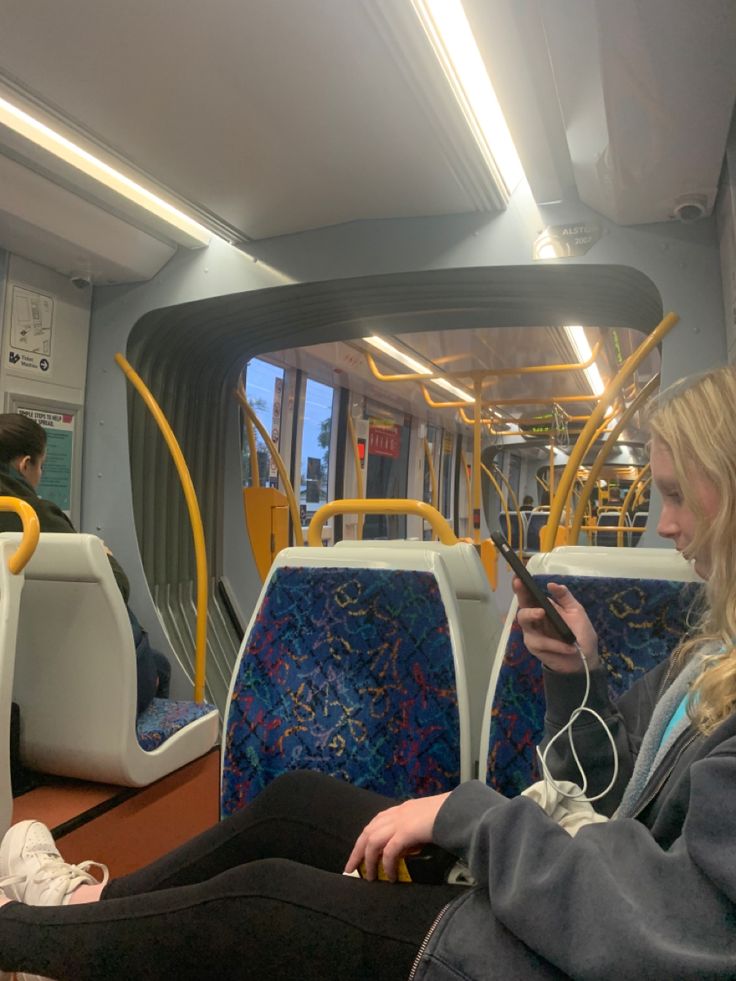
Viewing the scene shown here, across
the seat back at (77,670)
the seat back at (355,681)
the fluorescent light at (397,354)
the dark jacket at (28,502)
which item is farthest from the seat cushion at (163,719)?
the fluorescent light at (397,354)

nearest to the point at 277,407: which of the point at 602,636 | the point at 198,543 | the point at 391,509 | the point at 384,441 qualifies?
the point at 384,441

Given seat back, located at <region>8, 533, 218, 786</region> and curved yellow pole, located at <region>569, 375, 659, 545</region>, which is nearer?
seat back, located at <region>8, 533, 218, 786</region>

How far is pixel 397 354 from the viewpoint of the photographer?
6.20m

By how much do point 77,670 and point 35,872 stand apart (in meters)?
0.80

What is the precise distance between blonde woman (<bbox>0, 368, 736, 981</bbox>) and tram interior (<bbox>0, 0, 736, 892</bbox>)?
1.25 ft

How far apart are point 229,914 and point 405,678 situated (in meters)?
0.78

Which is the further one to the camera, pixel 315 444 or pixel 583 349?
pixel 315 444

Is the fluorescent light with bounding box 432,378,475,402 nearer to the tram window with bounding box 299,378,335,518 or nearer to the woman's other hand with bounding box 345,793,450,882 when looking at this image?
the tram window with bounding box 299,378,335,518

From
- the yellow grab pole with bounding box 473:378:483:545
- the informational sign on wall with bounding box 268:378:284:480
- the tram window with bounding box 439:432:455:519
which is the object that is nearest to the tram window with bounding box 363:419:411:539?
the informational sign on wall with bounding box 268:378:284:480

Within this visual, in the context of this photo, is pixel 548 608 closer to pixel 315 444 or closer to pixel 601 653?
pixel 601 653

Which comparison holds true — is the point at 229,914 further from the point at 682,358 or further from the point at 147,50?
the point at 682,358

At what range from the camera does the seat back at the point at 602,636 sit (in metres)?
1.59

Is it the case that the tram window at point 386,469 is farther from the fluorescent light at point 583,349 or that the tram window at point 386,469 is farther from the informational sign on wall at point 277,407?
the fluorescent light at point 583,349

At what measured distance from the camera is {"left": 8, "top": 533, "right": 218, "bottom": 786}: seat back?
213cm
